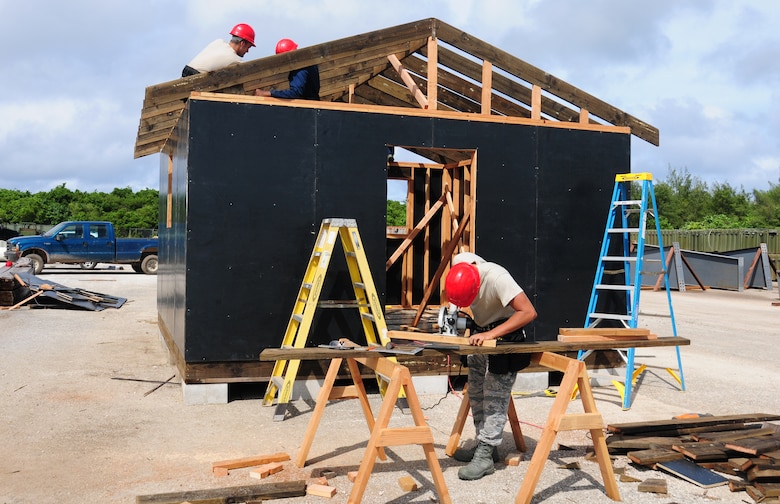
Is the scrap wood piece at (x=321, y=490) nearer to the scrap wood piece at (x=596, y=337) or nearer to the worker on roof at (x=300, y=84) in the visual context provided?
the scrap wood piece at (x=596, y=337)

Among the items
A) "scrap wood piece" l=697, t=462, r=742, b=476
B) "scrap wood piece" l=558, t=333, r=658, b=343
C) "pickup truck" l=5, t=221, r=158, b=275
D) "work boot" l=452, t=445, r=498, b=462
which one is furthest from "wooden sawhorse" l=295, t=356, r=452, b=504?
"pickup truck" l=5, t=221, r=158, b=275

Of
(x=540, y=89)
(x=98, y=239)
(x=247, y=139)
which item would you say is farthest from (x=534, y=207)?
(x=98, y=239)

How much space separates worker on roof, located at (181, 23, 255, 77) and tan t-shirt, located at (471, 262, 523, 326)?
3744 mm

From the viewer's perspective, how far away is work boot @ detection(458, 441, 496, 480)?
16.1ft

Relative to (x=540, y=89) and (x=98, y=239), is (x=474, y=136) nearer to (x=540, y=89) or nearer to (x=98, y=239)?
(x=540, y=89)

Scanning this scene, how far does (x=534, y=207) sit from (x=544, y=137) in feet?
2.75

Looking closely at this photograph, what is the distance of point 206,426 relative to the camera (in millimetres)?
6109

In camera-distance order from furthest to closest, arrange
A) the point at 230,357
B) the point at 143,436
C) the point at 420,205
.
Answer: the point at 420,205 < the point at 230,357 < the point at 143,436

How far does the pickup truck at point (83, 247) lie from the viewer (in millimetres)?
22297

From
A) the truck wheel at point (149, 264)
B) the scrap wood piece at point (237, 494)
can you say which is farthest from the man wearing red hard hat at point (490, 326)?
the truck wheel at point (149, 264)

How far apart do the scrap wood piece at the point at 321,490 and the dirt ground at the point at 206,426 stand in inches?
2.6

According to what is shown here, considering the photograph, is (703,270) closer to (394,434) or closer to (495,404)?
(495,404)

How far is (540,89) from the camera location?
818 centimetres

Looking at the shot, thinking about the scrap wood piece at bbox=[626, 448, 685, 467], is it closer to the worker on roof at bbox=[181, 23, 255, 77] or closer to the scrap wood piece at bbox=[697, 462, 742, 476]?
the scrap wood piece at bbox=[697, 462, 742, 476]
